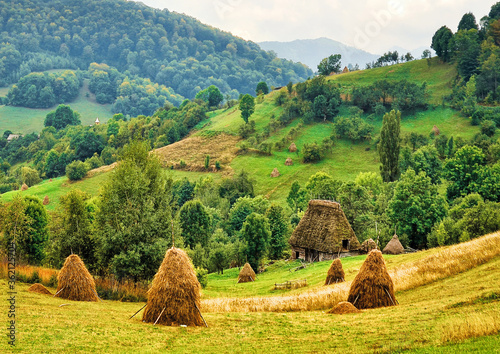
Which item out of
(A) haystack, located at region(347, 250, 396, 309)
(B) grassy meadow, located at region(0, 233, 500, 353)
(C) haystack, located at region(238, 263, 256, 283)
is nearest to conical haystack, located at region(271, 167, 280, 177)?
(C) haystack, located at region(238, 263, 256, 283)

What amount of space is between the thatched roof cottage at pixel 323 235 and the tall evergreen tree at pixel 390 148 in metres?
26.0

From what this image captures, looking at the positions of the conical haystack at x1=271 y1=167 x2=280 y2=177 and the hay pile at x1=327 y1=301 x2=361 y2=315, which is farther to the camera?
the conical haystack at x1=271 y1=167 x2=280 y2=177

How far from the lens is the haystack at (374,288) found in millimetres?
20109

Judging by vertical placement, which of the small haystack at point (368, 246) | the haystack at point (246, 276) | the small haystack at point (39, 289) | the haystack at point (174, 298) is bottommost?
the haystack at point (246, 276)

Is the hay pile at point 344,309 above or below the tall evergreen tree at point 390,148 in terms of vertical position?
below

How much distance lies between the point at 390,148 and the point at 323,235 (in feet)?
96.0

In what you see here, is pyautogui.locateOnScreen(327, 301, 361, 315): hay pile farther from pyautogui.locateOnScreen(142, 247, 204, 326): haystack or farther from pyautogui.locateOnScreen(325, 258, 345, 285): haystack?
pyautogui.locateOnScreen(325, 258, 345, 285): haystack

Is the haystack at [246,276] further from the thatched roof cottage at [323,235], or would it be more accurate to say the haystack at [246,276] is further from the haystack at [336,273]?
the haystack at [336,273]

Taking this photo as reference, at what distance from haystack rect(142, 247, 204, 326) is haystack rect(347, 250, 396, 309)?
776cm

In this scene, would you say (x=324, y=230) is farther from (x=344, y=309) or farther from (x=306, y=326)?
(x=306, y=326)

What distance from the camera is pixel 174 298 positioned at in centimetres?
1694

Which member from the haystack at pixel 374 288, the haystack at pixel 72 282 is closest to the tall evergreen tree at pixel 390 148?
the haystack at pixel 374 288

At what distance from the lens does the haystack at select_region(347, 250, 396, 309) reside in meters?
20.1

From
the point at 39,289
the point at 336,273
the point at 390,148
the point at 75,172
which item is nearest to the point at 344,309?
the point at 336,273
